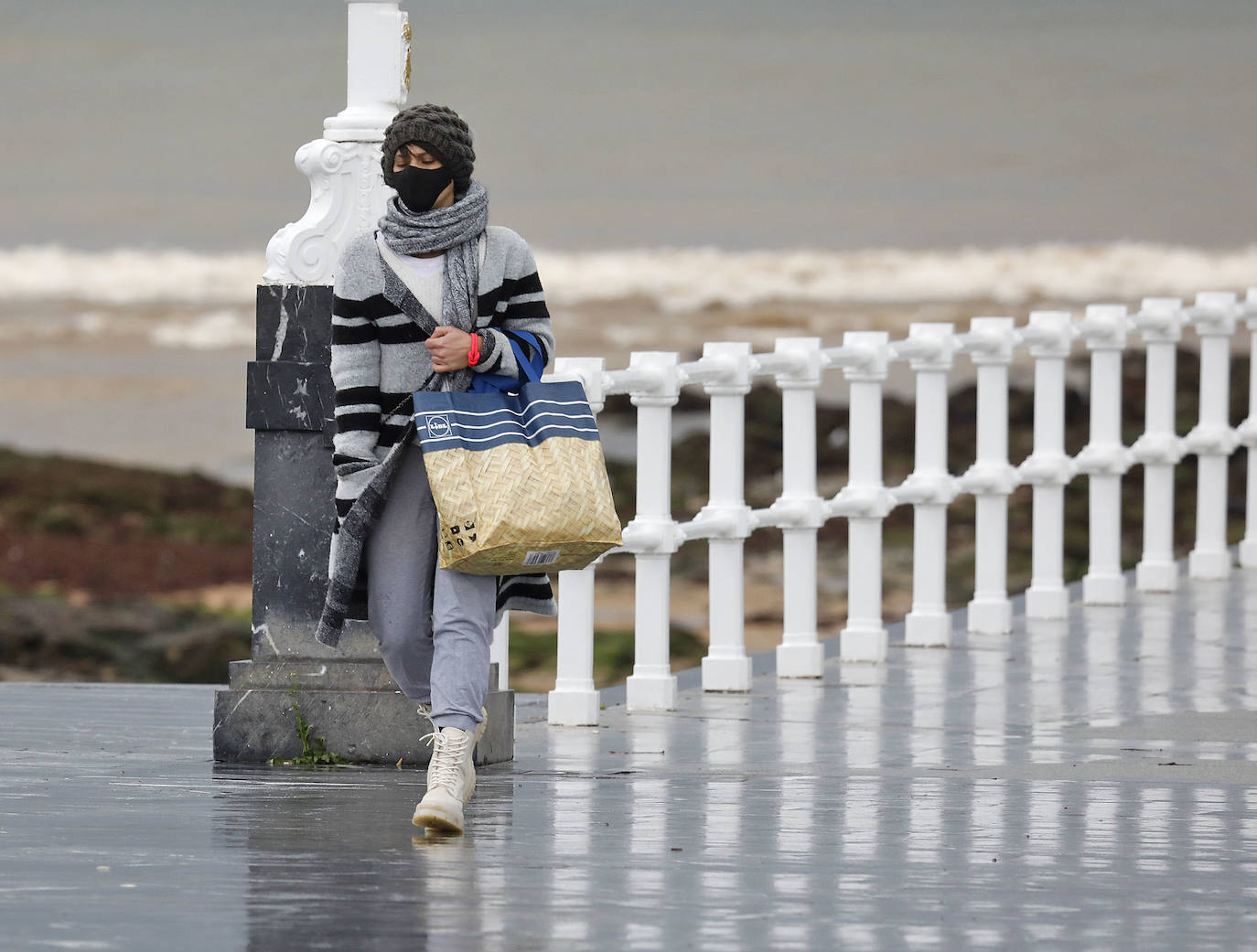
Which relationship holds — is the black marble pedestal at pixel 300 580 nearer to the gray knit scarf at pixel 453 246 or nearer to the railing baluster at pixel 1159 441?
the gray knit scarf at pixel 453 246

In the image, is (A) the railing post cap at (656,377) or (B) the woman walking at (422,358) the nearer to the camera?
(B) the woman walking at (422,358)

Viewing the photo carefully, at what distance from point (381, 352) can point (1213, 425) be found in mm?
9549

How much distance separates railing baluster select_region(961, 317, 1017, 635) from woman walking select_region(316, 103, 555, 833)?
6.26m

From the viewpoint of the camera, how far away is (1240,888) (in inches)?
223

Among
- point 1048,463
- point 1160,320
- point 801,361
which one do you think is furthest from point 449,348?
point 1160,320

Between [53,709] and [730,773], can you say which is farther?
[53,709]

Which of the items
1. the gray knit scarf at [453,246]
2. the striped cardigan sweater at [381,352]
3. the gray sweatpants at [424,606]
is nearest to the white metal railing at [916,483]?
the gray sweatpants at [424,606]

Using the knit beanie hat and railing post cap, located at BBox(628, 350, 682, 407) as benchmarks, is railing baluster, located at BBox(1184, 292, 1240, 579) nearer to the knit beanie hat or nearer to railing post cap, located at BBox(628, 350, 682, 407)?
railing post cap, located at BBox(628, 350, 682, 407)

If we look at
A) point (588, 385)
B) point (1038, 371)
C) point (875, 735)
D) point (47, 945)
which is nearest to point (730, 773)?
point (875, 735)

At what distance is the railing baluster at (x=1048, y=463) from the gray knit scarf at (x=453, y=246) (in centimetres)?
679

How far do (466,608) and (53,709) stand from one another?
3.65m

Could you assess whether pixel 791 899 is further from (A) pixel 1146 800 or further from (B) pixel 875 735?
(B) pixel 875 735

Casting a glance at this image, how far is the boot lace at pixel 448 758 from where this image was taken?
21.1 ft

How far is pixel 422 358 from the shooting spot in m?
6.70
